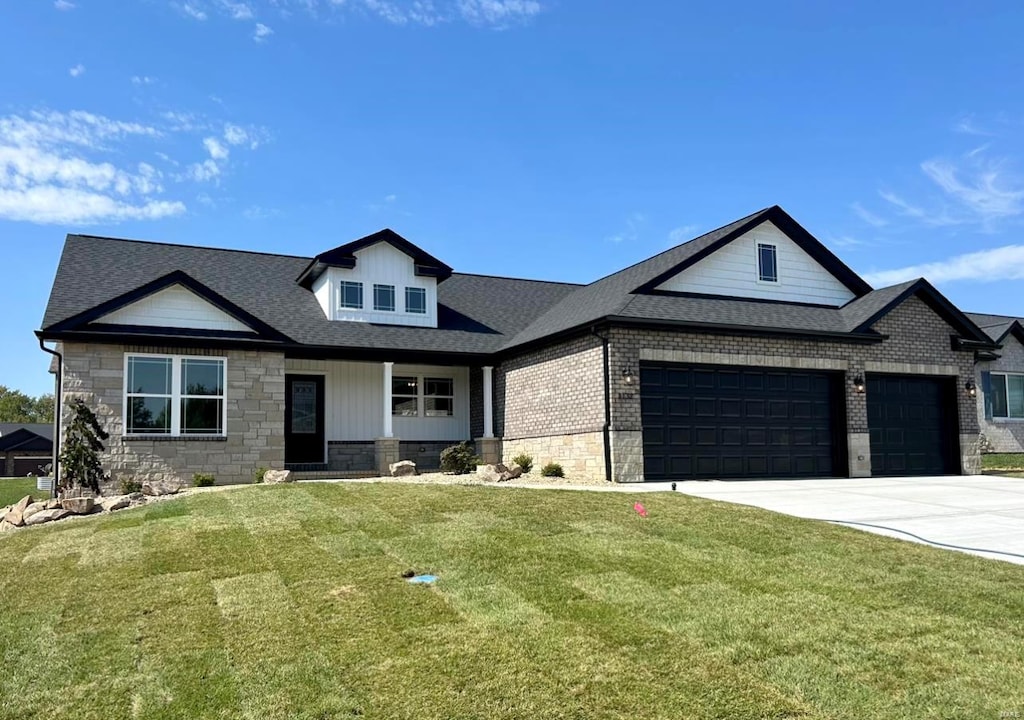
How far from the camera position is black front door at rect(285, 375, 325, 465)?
841 inches

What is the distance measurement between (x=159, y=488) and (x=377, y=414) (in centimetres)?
700

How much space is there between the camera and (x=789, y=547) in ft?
30.8

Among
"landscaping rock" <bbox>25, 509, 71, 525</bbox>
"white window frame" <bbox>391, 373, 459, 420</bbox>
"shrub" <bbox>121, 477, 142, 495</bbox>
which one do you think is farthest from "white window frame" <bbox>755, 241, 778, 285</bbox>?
"landscaping rock" <bbox>25, 509, 71, 525</bbox>

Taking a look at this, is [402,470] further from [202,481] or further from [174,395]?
[174,395]

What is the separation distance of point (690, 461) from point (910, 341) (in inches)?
298

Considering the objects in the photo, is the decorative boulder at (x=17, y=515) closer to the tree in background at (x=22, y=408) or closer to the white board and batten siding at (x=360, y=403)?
the white board and batten siding at (x=360, y=403)

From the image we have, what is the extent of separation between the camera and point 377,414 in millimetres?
22266

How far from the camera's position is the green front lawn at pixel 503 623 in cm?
511

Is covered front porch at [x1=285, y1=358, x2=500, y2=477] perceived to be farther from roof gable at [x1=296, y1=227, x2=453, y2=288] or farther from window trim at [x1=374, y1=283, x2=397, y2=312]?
roof gable at [x1=296, y1=227, x2=453, y2=288]

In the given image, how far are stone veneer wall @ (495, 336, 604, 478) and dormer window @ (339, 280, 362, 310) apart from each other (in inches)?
174

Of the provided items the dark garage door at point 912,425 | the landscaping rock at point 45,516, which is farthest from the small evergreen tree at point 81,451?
the dark garage door at point 912,425

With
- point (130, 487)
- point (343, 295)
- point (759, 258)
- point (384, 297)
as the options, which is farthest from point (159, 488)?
point (759, 258)

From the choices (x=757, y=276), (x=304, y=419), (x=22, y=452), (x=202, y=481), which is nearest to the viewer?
(x=202, y=481)

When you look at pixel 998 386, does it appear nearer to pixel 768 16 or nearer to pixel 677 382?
pixel 677 382
